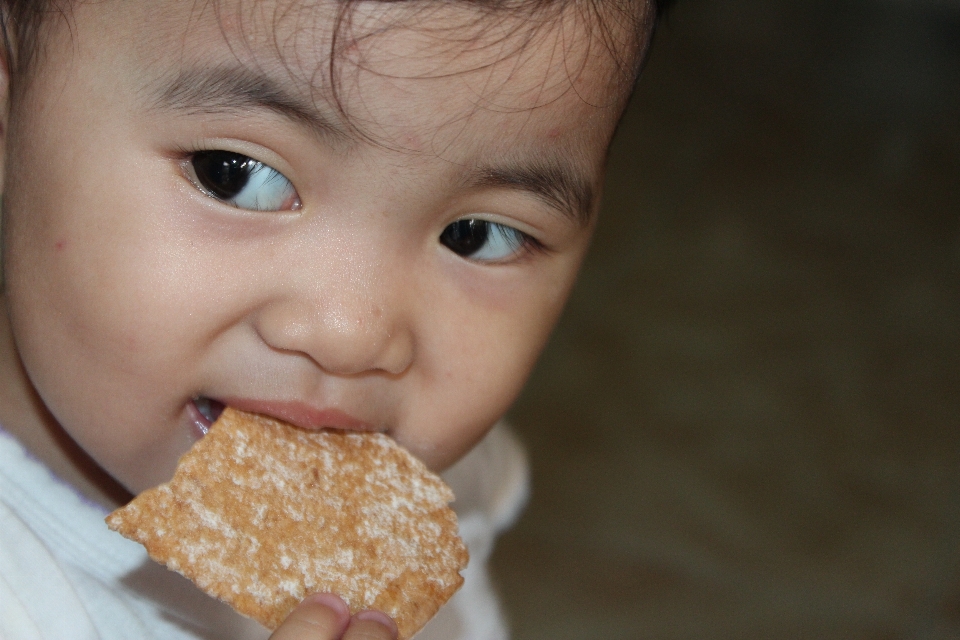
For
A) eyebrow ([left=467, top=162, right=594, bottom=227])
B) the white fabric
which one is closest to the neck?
the white fabric

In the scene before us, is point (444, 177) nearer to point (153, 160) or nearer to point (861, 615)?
point (153, 160)

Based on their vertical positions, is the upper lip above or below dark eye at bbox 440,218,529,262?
below

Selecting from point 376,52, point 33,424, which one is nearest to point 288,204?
point 376,52

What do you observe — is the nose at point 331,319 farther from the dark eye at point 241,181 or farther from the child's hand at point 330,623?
the child's hand at point 330,623

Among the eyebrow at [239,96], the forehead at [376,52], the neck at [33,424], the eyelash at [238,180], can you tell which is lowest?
the neck at [33,424]

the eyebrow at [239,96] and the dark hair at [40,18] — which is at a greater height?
the dark hair at [40,18]

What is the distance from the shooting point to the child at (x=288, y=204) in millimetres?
769

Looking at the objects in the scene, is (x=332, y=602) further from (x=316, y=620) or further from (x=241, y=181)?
(x=241, y=181)

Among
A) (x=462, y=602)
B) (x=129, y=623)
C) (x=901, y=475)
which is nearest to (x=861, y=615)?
(x=901, y=475)

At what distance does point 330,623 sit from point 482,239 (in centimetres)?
33

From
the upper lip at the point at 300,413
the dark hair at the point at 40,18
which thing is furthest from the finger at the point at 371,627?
the dark hair at the point at 40,18

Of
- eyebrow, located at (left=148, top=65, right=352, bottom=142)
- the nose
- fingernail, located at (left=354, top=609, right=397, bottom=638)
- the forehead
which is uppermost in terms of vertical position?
the forehead

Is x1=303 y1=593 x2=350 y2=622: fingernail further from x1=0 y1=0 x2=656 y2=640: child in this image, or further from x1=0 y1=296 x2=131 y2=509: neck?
x1=0 y1=296 x2=131 y2=509: neck

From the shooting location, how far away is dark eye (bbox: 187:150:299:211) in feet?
2.71
